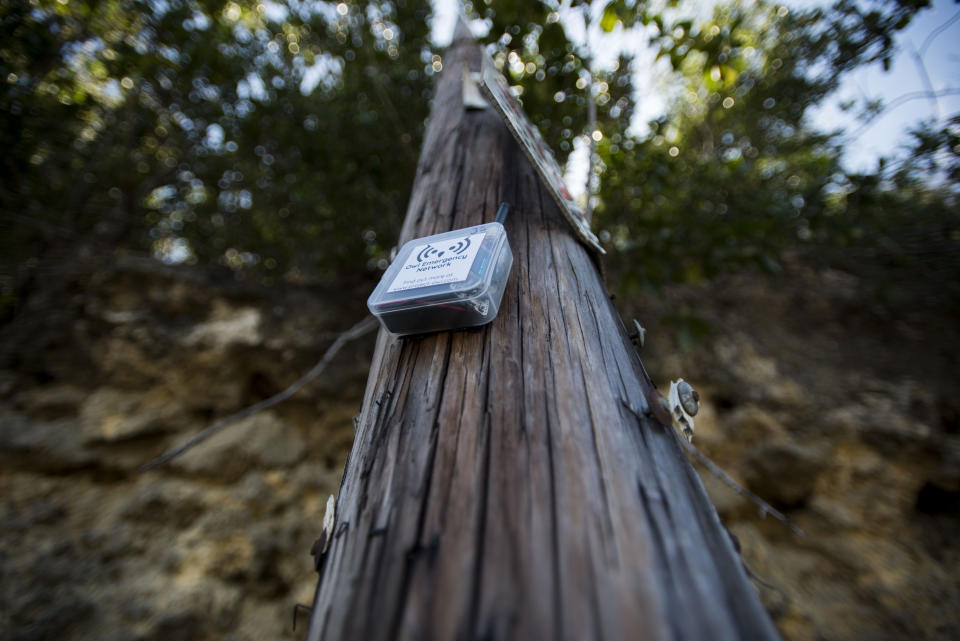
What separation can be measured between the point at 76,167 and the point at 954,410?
7.15 metres

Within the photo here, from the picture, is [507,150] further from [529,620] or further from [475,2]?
[475,2]

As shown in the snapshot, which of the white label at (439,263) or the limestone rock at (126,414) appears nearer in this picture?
the white label at (439,263)

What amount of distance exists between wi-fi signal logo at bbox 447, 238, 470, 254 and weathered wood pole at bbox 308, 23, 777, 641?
0.13 metres

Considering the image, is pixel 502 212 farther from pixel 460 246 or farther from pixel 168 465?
pixel 168 465

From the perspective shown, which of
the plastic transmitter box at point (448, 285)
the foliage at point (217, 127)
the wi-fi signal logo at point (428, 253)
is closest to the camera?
the plastic transmitter box at point (448, 285)

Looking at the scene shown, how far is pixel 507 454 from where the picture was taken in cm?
58

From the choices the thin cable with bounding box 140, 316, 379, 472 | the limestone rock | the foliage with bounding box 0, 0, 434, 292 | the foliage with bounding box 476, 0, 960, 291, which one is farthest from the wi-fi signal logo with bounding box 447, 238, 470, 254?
the limestone rock

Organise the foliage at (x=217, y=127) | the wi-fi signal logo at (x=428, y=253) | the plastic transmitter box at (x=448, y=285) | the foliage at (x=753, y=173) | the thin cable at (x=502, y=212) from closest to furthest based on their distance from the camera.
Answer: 1. the plastic transmitter box at (x=448, y=285)
2. the wi-fi signal logo at (x=428, y=253)
3. the thin cable at (x=502, y=212)
4. the foliage at (x=753, y=173)
5. the foliage at (x=217, y=127)

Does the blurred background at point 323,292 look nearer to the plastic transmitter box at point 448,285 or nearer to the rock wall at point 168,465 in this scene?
the rock wall at point 168,465

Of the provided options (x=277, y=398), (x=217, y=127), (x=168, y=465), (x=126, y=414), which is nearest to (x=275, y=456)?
(x=168, y=465)

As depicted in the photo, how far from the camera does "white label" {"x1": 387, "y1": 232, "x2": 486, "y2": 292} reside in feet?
2.39

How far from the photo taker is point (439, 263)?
78 cm

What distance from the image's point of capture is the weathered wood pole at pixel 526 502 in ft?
1.47

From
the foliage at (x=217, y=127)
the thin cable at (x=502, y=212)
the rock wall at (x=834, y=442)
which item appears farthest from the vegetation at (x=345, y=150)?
the thin cable at (x=502, y=212)
